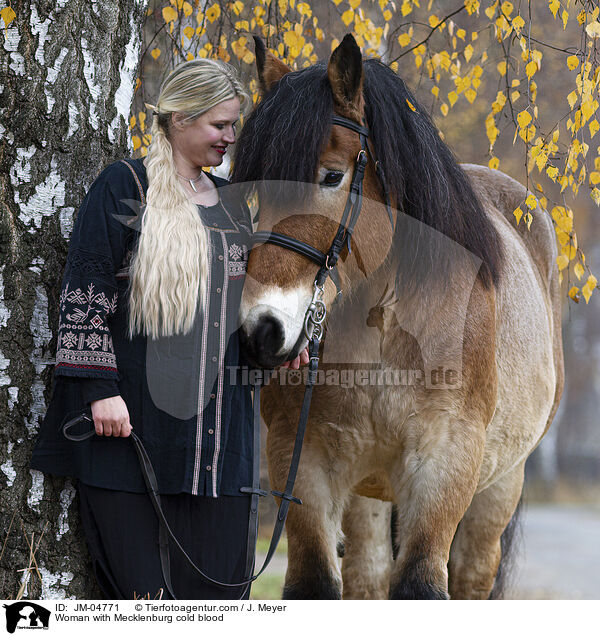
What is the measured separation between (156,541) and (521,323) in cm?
189

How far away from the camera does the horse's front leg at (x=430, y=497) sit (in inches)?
91.4

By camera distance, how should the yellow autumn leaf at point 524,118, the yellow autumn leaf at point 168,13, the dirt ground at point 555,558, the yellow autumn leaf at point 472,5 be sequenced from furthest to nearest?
1. the dirt ground at point 555,558
2. the yellow autumn leaf at point 168,13
3. the yellow autumn leaf at point 472,5
4. the yellow autumn leaf at point 524,118

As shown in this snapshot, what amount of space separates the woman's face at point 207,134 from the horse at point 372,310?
7 cm

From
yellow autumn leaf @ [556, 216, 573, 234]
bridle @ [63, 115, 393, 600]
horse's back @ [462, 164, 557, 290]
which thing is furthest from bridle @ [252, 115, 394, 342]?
horse's back @ [462, 164, 557, 290]

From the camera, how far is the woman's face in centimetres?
214

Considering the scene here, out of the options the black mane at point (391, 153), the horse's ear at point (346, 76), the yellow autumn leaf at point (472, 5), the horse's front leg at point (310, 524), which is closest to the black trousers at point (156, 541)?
the horse's front leg at point (310, 524)

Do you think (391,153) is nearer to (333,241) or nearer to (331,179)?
(331,179)

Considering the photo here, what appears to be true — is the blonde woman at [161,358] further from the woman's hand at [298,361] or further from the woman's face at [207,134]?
the woman's hand at [298,361]

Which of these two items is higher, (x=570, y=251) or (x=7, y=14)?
(x=7, y=14)

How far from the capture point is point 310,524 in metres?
2.44
